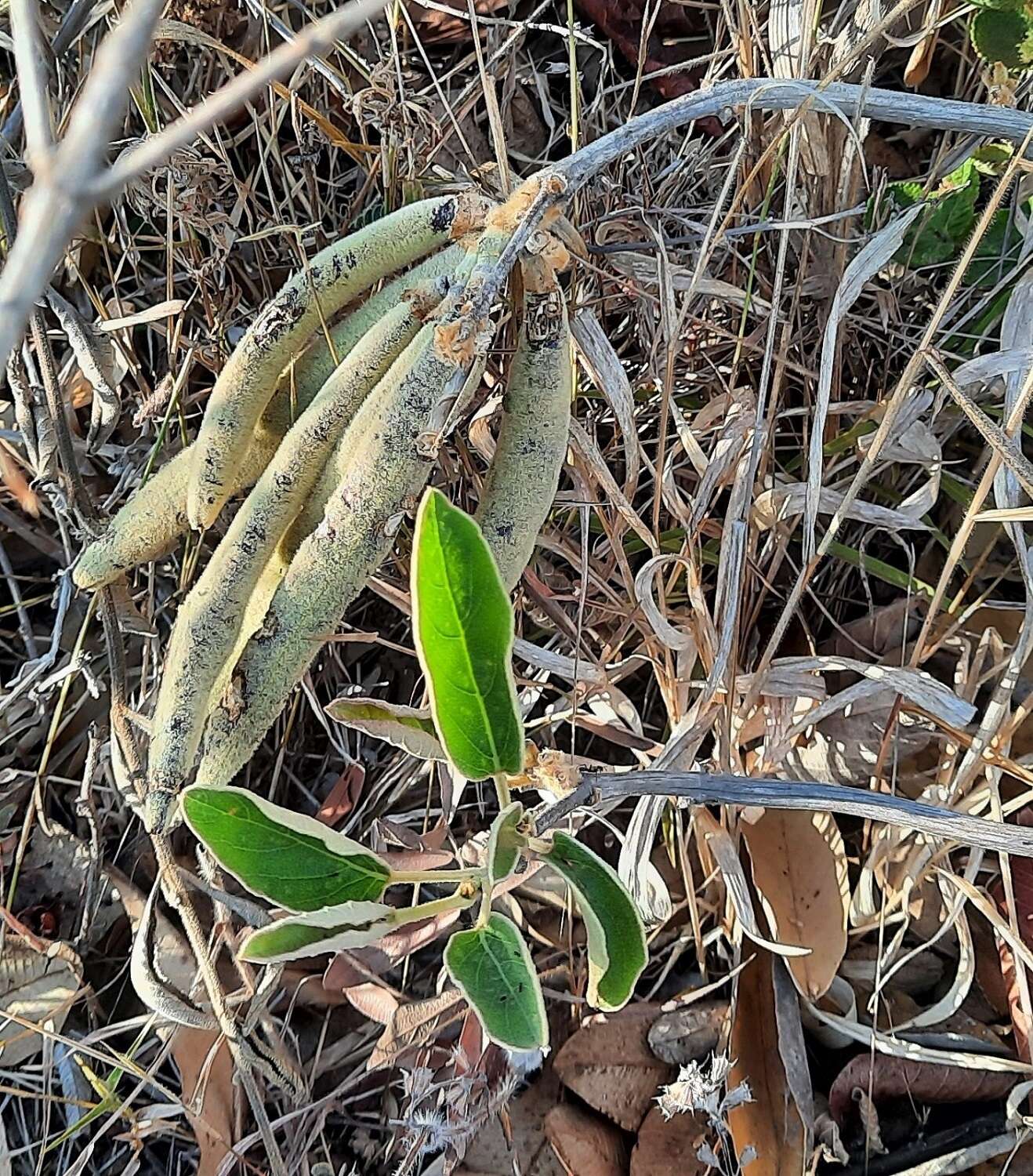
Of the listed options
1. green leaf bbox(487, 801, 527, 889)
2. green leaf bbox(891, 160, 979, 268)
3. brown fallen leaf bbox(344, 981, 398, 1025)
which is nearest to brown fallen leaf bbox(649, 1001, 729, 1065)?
brown fallen leaf bbox(344, 981, 398, 1025)

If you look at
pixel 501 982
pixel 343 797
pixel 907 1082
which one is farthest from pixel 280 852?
pixel 907 1082

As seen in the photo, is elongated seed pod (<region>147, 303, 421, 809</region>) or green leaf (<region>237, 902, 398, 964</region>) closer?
green leaf (<region>237, 902, 398, 964</region>)

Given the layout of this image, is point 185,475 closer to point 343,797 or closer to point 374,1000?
point 343,797

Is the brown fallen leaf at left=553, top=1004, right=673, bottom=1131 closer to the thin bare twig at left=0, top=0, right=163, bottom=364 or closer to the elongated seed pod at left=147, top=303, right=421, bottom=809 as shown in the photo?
the elongated seed pod at left=147, top=303, right=421, bottom=809

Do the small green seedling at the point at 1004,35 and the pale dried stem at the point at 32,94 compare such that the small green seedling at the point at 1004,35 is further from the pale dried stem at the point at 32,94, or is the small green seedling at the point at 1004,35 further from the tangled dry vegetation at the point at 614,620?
the pale dried stem at the point at 32,94

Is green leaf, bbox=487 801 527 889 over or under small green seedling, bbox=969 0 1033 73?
under

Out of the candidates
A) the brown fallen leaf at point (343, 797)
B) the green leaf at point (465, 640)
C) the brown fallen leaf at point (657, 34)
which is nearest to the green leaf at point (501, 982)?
the green leaf at point (465, 640)

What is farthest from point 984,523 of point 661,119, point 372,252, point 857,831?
point 372,252
